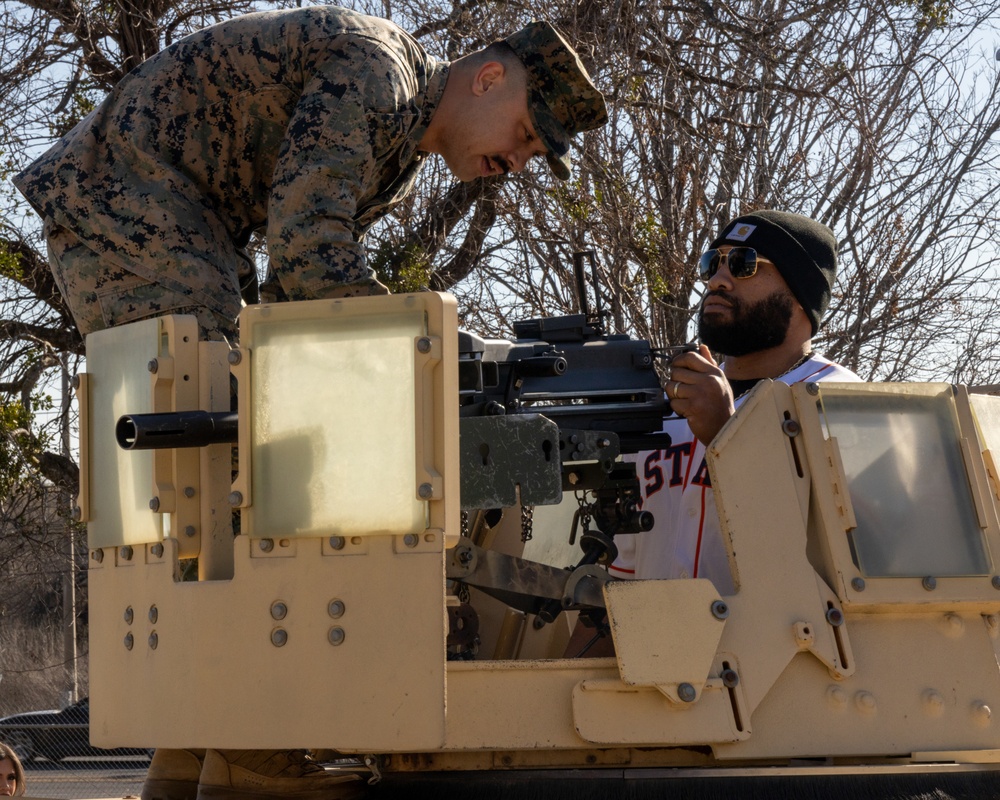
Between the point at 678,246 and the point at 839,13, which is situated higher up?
the point at 839,13

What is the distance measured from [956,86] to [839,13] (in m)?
1.04

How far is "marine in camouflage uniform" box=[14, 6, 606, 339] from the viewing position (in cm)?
325

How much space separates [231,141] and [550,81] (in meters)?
0.84

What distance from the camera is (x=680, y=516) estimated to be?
3.81 meters

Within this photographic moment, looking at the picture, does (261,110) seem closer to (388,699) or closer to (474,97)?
(474,97)

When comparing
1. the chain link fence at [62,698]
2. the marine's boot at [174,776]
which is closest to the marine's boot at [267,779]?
the marine's boot at [174,776]

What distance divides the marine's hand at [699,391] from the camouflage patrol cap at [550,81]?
67cm

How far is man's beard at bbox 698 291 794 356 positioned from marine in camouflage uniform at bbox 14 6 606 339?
113 cm

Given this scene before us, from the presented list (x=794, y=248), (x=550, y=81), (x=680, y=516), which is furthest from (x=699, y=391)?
(x=794, y=248)

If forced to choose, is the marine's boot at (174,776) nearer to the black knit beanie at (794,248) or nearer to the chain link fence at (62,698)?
the black knit beanie at (794,248)

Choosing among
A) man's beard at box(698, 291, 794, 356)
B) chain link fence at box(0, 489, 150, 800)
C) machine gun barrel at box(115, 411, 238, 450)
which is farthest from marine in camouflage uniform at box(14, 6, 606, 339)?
chain link fence at box(0, 489, 150, 800)

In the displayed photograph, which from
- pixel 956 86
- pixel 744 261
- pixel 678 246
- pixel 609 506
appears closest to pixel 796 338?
pixel 744 261

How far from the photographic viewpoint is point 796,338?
4.61 m

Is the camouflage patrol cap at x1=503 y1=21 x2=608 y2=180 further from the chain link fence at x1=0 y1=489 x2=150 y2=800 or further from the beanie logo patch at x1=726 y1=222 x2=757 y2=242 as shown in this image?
the chain link fence at x1=0 y1=489 x2=150 y2=800
